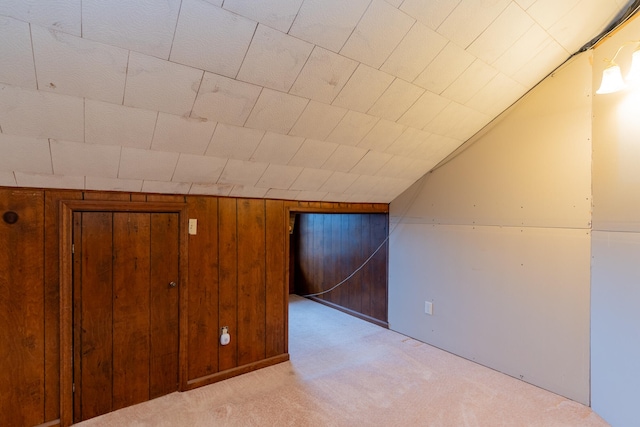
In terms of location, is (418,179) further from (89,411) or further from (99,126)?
(89,411)

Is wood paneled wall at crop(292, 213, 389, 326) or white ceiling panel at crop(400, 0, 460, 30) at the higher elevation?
white ceiling panel at crop(400, 0, 460, 30)

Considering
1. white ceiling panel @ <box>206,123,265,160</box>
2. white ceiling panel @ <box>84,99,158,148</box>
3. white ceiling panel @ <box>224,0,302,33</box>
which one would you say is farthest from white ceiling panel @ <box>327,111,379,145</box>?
white ceiling panel @ <box>84,99,158,148</box>

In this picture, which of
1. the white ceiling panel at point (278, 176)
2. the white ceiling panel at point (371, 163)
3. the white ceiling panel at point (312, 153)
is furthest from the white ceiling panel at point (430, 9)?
the white ceiling panel at point (278, 176)

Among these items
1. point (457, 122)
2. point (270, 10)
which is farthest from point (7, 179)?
point (457, 122)

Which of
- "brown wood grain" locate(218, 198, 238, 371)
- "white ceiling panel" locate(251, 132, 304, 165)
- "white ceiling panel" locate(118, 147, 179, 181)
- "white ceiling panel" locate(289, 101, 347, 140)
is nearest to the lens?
"white ceiling panel" locate(118, 147, 179, 181)

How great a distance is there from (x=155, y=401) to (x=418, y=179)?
9.45 feet

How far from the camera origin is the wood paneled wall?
12.1 feet

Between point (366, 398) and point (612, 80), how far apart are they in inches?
98.2

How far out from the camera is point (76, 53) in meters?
1.23

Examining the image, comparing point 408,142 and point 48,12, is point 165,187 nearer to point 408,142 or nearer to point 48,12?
point 48,12

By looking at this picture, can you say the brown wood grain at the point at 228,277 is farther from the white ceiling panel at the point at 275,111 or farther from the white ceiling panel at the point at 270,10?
the white ceiling panel at the point at 270,10

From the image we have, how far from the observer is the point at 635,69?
171cm

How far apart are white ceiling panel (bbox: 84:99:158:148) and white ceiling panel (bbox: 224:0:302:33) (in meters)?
0.68

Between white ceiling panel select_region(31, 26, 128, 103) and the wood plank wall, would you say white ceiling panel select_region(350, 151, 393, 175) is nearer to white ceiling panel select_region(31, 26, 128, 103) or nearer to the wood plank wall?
the wood plank wall
